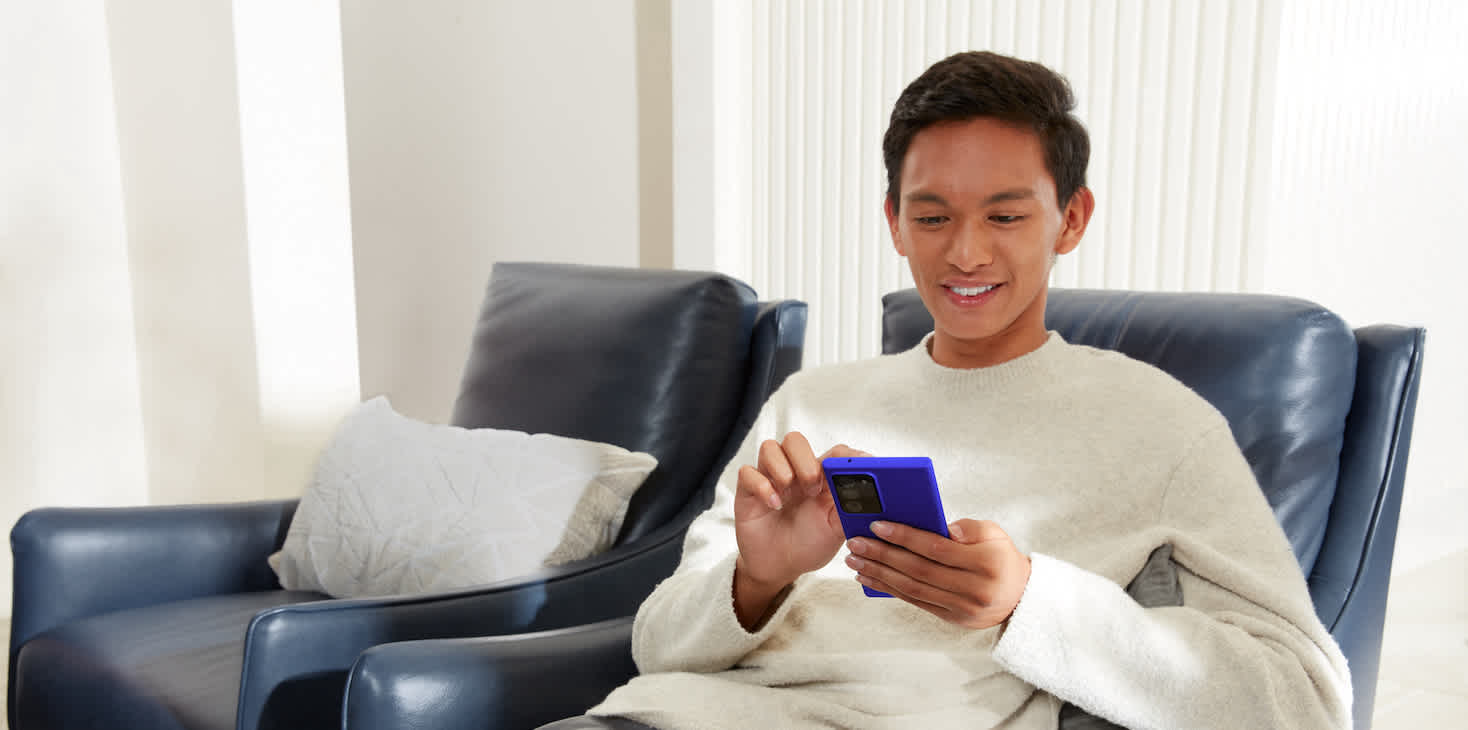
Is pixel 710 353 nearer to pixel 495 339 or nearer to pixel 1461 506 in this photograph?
pixel 495 339

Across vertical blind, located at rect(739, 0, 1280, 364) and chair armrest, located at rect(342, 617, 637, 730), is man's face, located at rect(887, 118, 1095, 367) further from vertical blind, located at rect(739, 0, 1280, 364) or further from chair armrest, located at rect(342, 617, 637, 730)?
vertical blind, located at rect(739, 0, 1280, 364)

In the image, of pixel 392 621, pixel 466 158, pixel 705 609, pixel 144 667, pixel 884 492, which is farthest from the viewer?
pixel 466 158

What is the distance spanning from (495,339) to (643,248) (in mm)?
1361

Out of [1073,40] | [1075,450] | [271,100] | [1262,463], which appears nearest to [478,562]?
[1075,450]

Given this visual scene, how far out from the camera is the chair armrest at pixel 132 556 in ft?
5.63

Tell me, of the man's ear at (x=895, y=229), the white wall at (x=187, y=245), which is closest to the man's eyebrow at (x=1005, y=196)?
the man's ear at (x=895, y=229)

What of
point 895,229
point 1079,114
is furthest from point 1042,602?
point 1079,114

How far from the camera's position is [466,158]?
3639mm

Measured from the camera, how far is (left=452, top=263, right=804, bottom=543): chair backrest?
5.78 feet

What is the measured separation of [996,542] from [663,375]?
972 millimetres

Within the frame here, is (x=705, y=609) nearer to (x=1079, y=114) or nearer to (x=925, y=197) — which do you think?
(x=925, y=197)

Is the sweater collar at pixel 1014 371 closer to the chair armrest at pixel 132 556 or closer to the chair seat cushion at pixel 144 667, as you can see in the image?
the chair seat cushion at pixel 144 667

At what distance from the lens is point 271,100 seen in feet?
8.30

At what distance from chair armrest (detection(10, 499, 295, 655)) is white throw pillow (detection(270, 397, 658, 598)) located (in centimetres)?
17
